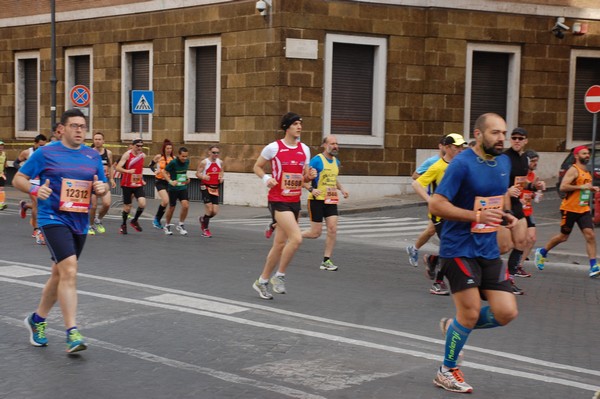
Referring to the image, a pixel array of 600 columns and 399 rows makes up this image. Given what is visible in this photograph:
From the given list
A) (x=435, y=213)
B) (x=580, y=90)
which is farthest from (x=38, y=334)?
(x=580, y=90)

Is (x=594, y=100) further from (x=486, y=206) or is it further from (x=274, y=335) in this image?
(x=486, y=206)

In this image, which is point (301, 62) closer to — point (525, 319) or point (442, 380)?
point (525, 319)

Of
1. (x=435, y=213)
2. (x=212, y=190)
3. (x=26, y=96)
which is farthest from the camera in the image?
(x=26, y=96)

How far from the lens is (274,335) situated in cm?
806

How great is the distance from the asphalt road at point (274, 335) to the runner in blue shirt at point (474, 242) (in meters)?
0.45

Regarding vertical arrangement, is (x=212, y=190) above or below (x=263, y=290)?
above

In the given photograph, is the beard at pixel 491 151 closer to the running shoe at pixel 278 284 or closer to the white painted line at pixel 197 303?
the white painted line at pixel 197 303

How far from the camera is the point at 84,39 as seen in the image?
3028cm

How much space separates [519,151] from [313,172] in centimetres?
256

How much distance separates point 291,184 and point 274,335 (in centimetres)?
251

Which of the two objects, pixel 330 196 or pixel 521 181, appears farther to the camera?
pixel 330 196

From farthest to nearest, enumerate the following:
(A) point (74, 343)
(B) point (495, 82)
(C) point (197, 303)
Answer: (B) point (495, 82)
(C) point (197, 303)
(A) point (74, 343)

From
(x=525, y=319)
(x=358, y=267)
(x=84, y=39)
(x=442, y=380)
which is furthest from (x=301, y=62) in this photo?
(x=442, y=380)

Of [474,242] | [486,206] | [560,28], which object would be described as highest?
[560,28]
